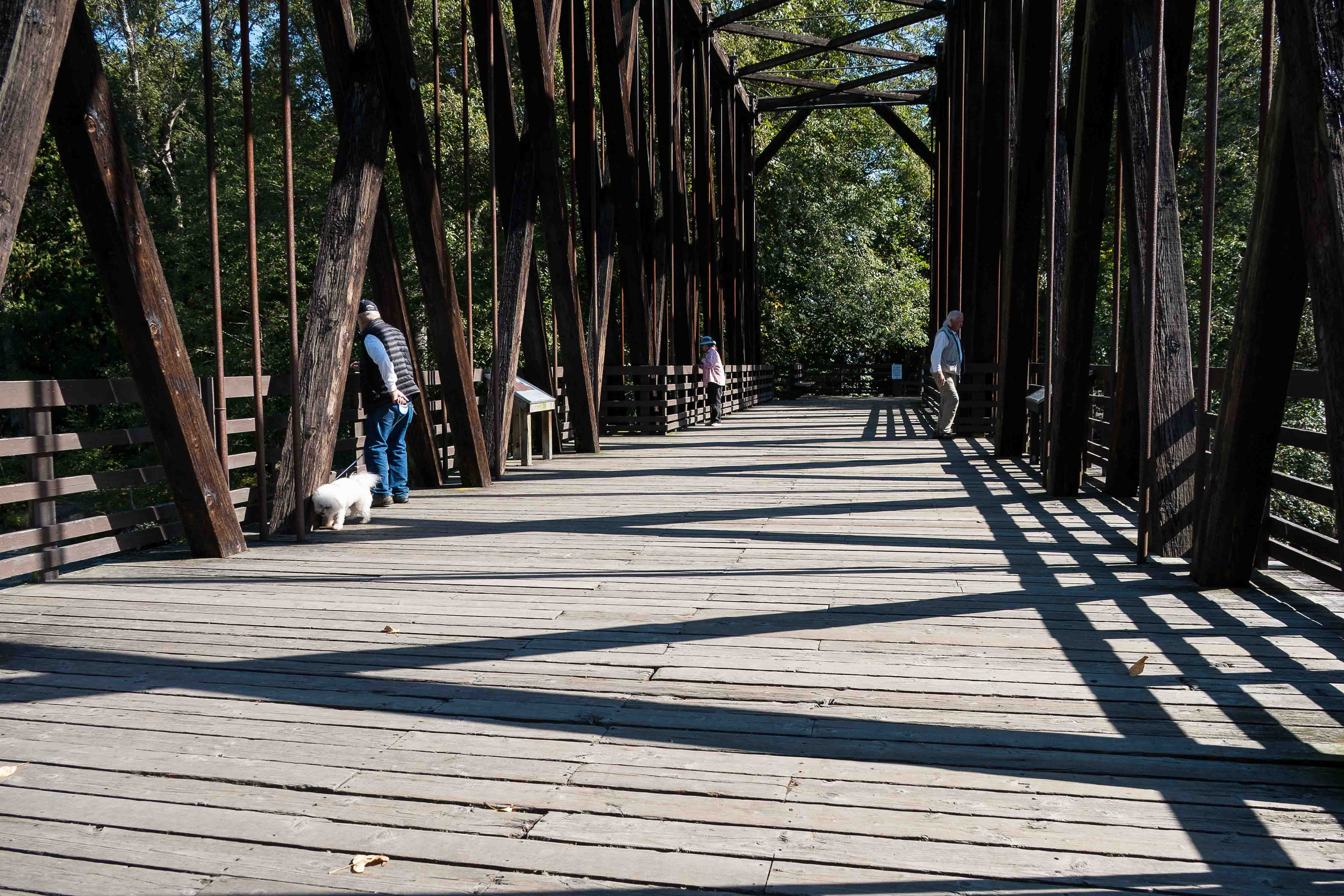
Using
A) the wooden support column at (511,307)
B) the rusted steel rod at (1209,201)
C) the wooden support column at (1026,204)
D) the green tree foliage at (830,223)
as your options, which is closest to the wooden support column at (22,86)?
the rusted steel rod at (1209,201)

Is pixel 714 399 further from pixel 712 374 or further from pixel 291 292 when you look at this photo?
pixel 291 292

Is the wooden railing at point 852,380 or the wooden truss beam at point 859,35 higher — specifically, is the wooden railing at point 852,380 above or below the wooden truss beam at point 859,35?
below

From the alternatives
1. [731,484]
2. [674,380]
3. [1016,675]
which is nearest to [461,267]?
[674,380]

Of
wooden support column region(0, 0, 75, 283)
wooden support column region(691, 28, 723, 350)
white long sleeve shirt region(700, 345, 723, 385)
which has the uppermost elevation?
wooden support column region(691, 28, 723, 350)

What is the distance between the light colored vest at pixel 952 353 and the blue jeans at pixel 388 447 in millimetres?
7115

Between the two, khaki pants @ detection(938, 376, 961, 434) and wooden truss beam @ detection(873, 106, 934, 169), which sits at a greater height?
wooden truss beam @ detection(873, 106, 934, 169)

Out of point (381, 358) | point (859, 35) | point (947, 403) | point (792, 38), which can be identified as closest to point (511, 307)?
point (381, 358)

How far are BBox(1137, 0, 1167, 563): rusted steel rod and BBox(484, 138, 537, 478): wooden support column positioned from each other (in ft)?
19.0

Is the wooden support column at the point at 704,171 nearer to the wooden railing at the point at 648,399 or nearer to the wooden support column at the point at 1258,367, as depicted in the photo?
the wooden railing at the point at 648,399

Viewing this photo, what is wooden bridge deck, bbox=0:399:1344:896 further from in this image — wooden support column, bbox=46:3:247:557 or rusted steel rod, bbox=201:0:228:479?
rusted steel rod, bbox=201:0:228:479

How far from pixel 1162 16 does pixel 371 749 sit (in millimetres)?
4763

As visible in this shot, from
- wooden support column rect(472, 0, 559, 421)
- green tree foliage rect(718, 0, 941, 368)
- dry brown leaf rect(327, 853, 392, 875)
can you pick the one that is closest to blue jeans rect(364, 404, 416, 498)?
wooden support column rect(472, 0, 559, 421)

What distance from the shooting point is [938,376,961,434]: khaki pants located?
13.7m

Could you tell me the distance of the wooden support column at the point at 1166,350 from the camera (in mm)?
5496
